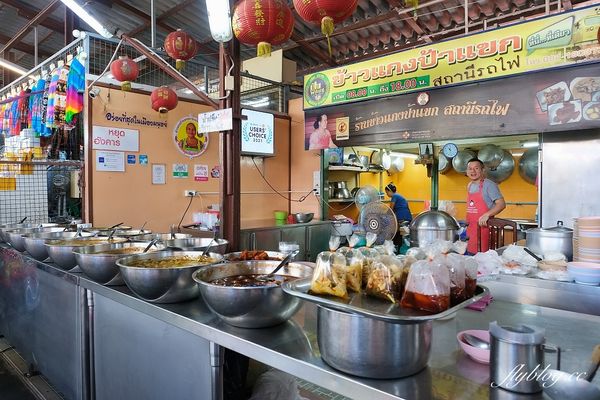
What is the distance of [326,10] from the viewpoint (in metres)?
2.55

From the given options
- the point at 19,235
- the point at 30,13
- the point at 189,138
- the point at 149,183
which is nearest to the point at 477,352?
the point at 19,235

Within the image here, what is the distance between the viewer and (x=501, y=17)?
5410 mm

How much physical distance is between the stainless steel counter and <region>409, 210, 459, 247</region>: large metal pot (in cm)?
89

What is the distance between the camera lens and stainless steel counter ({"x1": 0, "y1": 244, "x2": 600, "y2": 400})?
1058 millimetres

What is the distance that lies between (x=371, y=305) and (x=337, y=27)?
20.4 ft

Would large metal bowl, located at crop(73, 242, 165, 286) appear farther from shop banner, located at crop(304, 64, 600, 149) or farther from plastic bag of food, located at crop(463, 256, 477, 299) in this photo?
shop banner, located at crop(304, 64, 600, 149)

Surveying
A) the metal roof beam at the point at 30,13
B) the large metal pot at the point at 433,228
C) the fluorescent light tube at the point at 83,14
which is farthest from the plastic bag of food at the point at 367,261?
the metal roof beam at the point at 30,13

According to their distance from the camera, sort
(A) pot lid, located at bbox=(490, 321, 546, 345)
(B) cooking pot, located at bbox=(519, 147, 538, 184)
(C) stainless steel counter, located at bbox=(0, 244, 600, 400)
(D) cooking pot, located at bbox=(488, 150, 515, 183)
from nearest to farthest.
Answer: (A) pot lid, located at bbox=(490, 321, 546, 345)
(C) stainless steel counter, located at bbox=(0, 244, 600, 400)
(B) cooking pot, located at bbox=(519, 147, 538, 184)
(D) cooking pot, located at bbox=(488, 150, 515, 183)

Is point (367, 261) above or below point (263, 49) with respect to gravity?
below

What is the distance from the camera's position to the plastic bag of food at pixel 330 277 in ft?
3.94

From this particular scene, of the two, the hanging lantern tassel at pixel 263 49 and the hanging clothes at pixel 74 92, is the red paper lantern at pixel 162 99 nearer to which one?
the hanging clothes at pixel 74 92

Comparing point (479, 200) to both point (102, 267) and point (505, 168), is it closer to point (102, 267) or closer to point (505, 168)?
point (505, 168)

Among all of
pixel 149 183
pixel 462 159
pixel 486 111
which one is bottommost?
pixel 149 183

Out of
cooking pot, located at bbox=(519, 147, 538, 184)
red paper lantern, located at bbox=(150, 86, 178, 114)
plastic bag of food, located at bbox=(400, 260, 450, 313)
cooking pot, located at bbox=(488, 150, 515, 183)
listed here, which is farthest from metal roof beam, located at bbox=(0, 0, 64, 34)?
cooking pot, located at bbox=(519, 147, 538, 184)
